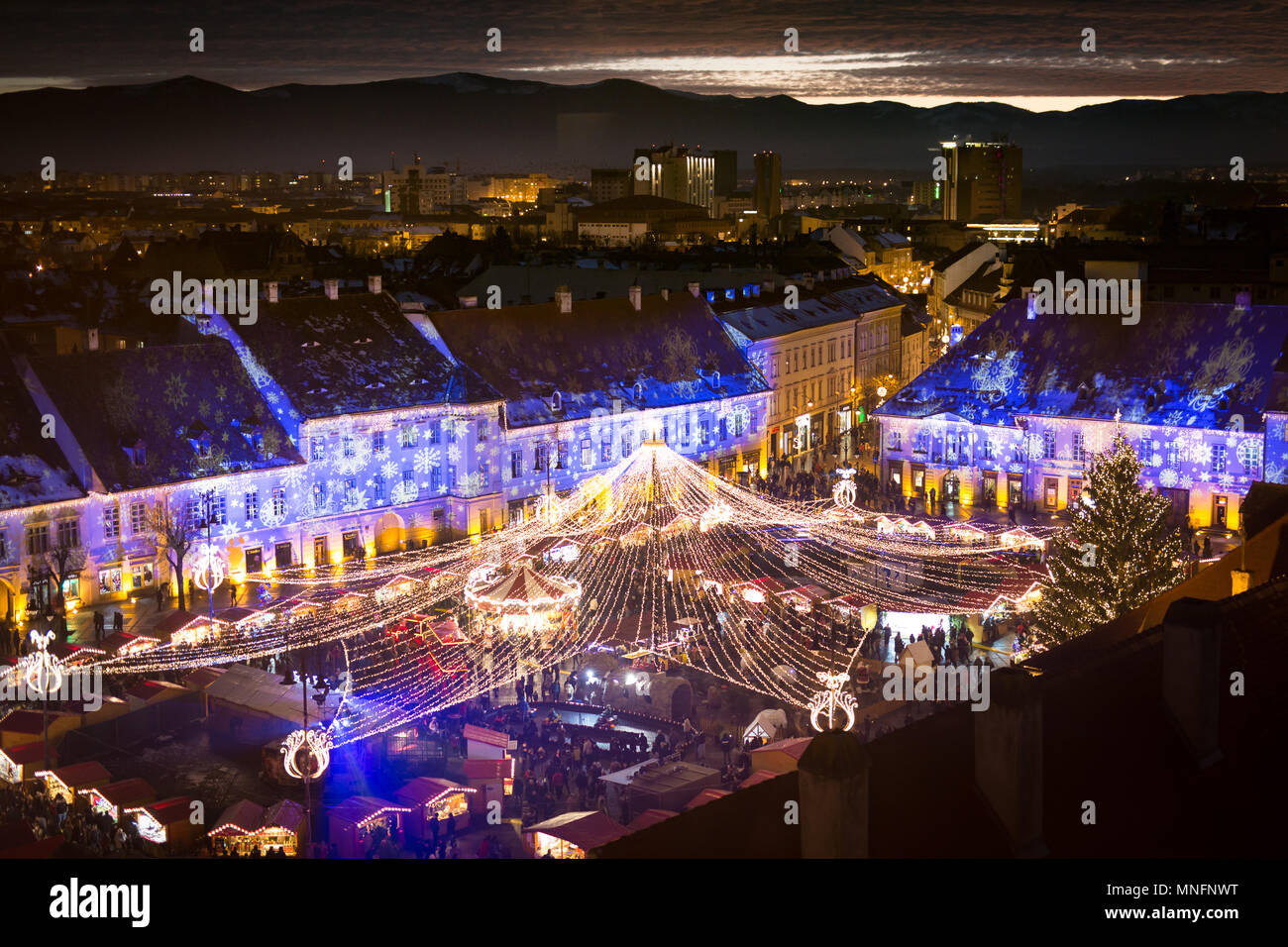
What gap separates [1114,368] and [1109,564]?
19.3 m

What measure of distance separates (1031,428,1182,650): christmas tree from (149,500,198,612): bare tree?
62.2 feet

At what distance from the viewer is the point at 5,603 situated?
33.8 m

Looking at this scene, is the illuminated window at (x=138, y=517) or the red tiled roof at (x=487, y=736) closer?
the red tiled roof at (x=487, y=736)

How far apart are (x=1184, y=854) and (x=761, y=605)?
2293 centimetres

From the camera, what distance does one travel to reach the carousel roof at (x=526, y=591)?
3216cm

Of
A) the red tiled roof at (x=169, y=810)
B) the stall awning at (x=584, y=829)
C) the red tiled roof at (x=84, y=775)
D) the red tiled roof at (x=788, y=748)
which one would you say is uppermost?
the stall awning at (x=584, y=829)

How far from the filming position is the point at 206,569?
35625 millimetres

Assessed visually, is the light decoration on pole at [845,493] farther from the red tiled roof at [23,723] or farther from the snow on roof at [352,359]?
the red tiled roof at [23,723]

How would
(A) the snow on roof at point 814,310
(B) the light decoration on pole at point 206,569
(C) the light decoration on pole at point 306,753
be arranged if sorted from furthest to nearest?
(A) the snow on roof at point 814,310
(B) the light decoration on pole at point 206,569
(C) the light decoration on pole at point 306,753

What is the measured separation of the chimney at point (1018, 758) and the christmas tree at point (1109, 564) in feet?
57.5

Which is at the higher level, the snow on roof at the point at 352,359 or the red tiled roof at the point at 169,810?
the snow on roof at the point at 352,359

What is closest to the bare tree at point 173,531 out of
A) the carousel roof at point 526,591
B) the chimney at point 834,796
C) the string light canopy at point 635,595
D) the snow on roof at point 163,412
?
the snow on roof at point 163,412

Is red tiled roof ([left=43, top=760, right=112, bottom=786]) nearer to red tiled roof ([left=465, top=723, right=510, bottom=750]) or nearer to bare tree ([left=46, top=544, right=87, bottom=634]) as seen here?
red tiled roof ([left=465, top=723, right=510, bottom=750])
